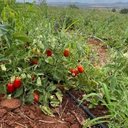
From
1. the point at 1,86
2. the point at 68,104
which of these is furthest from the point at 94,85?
the point at 1,86

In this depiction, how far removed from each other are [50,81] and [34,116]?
1.47 feet

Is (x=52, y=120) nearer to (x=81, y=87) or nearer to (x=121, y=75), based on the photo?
(x=81, y=87)

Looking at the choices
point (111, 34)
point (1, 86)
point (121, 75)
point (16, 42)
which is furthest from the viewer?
point (111, 34)

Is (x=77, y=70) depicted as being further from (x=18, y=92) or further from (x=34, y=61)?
(x=18, y=92)

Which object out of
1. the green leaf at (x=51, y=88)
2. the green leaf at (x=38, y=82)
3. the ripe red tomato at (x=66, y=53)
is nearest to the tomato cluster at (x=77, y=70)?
the ripe red tomato at (x=66, y=53)

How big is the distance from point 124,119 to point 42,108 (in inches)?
22.8

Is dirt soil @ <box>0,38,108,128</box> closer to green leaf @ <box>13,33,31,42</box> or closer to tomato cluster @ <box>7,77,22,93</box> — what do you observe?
tomato cluster @ <box>7,77,22,93</box>

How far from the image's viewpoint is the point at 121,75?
338cm

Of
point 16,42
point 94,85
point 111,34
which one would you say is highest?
point 16,42

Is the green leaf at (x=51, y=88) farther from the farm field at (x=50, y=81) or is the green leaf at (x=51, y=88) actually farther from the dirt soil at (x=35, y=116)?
the dirt soil at (x=35, y=116)

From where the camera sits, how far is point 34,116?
279cm

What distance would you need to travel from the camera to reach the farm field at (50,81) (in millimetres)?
2775

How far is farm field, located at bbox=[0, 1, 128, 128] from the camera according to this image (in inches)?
109

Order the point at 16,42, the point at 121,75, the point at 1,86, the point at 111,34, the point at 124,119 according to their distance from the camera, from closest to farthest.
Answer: the point at 124,119, the point at 1,86, the point at 16,42, the point at 121,75, the point at 111,34
